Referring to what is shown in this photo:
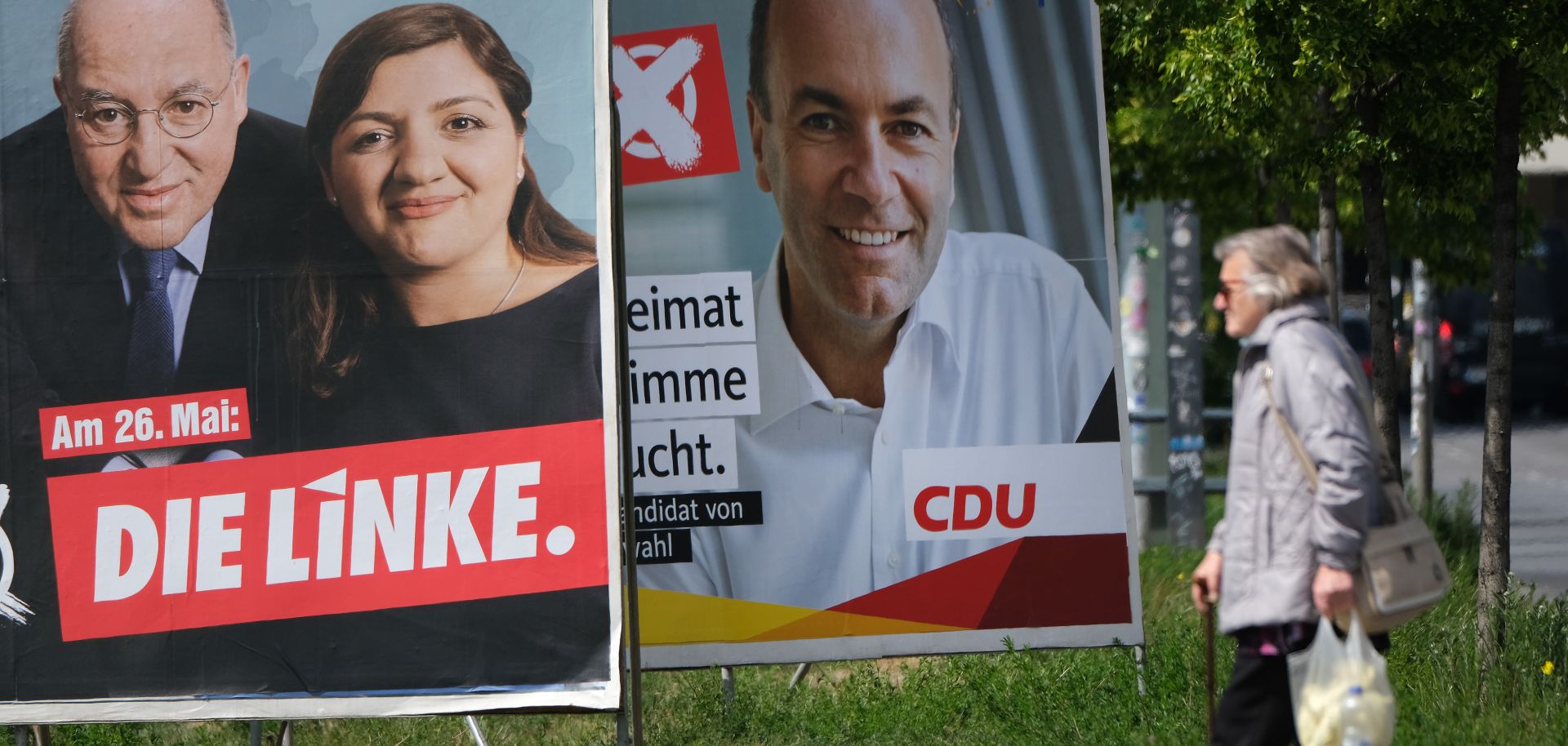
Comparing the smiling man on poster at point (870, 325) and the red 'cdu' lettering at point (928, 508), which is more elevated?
the smiling man on poster at point (870, 325)

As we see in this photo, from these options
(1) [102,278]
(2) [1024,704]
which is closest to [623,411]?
(1) [102,278]

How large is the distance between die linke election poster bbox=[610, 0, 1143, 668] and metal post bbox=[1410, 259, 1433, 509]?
6.53 meters

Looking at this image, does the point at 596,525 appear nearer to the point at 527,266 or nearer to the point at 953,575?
the point at 527,266

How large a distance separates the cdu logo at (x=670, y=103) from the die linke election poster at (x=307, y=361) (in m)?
1.42

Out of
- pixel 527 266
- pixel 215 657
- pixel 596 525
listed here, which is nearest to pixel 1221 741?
pixel 596 525

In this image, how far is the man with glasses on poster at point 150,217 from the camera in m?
5.41

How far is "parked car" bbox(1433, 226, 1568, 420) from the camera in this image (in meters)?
26.9

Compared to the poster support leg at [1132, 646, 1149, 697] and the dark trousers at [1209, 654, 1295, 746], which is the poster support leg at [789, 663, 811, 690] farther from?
the dark trousers at [1209, 654, 1295, 746]

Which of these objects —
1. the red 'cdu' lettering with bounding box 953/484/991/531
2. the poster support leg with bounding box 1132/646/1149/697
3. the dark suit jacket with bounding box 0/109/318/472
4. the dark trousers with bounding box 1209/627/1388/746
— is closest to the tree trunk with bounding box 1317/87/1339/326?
the poster support leg with bounding box 1132/646/1149/697

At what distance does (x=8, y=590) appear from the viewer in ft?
17.9

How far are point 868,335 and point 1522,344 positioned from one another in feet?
77.0

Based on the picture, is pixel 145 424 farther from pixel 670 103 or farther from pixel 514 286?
pixel 670 103

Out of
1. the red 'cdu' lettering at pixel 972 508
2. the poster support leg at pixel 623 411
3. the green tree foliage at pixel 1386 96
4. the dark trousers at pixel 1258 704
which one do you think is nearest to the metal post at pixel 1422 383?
the green tree foliage at pixel 1386 96

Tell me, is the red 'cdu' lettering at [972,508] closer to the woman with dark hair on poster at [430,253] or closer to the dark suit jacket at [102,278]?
the woman with dark hair on poster at [430,253]
